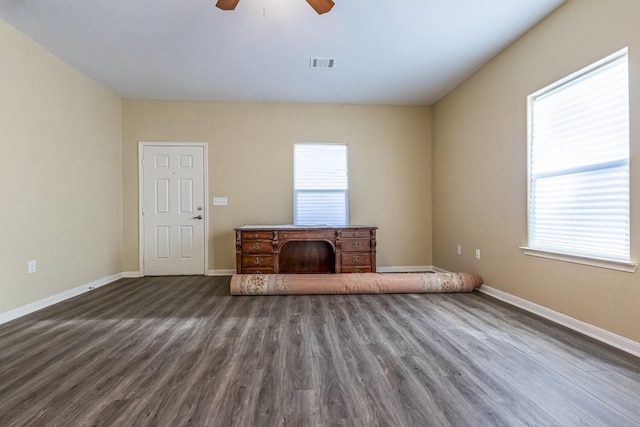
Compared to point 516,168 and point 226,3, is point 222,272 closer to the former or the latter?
point 226,3

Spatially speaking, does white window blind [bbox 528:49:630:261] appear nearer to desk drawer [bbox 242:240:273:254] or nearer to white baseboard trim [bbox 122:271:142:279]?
desk drawer [bbox 242:240:273:254]

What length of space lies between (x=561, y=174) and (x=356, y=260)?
229 centimetres

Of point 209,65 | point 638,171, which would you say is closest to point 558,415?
point 638,171

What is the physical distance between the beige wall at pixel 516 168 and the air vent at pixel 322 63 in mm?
1764

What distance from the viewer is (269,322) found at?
2412 millimetres

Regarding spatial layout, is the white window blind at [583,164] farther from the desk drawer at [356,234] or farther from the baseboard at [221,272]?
the baseboard at [221,272]

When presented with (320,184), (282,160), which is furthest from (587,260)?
(282,160)

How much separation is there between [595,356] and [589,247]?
791 millimetres

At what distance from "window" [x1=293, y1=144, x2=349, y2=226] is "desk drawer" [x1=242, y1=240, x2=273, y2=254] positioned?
799 mm

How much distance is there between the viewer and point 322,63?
10.5ft

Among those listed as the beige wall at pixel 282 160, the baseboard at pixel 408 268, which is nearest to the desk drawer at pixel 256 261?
the beige wall at pixel 282 160

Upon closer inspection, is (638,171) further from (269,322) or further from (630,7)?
(269,322)

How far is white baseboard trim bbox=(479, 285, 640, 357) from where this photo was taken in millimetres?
1834

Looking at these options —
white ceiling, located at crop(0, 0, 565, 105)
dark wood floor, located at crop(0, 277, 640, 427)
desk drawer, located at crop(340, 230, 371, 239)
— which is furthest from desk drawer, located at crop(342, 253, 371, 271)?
white ceiling, located at crop(0, 0, 565, 105)
